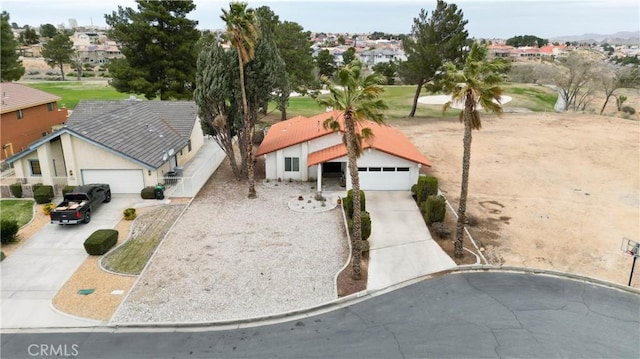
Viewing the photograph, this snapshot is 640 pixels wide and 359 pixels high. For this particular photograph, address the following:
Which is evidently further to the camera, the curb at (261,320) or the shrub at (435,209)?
the shrub at (435,209)

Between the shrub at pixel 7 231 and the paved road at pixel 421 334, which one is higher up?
the shrub at pixel 7 231

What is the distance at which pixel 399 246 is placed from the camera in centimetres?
2111

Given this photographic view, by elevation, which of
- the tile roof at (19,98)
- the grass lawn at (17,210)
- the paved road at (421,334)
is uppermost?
the tile roof at (19,98)

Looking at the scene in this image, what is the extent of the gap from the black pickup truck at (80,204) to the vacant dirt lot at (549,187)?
21.0m

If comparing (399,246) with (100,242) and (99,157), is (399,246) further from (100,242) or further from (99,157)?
(99,157)

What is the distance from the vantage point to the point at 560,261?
1981 centimetres

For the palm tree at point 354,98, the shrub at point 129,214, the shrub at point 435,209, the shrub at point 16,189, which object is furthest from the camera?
the shrub at point 16,189

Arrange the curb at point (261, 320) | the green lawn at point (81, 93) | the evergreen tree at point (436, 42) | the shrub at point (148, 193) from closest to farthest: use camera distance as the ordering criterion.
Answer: the curb at point (261, 320) < the shrub at point (148, 193) < the evergreen tree at point (436, 42) < the green lawn at point (81, 93)

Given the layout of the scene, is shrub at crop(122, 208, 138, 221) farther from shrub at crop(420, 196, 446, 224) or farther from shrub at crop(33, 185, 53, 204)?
shrub at crop(420, 196, 446, 224)

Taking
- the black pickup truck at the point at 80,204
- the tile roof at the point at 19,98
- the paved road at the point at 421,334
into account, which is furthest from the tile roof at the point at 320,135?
the tile roof at the point at 19,98

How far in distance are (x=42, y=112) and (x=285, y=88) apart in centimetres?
2284

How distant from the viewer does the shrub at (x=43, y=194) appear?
26.0 m

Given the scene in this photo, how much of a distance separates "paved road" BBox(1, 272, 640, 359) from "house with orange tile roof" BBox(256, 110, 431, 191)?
12.0 meters

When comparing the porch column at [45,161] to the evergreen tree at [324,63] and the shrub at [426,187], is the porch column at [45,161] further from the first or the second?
the evergreen tree at [324,63]
